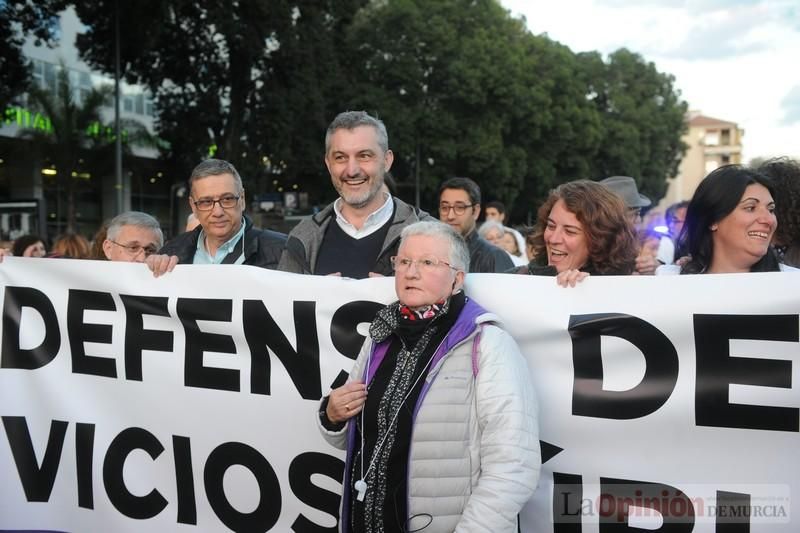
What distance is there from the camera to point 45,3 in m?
20.0

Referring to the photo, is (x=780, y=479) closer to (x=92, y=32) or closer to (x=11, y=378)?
(x=11, y=378)

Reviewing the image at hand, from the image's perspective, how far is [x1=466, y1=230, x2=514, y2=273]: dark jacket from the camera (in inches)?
173

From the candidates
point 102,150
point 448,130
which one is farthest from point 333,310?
point 448,130

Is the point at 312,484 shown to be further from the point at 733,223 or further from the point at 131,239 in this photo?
the point at 733,223

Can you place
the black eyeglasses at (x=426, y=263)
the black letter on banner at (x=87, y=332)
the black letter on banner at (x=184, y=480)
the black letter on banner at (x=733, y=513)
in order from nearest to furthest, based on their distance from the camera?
1. the black eyeglasses at (x=426, y=263)
2. the black letter on banner at (x=733, y=513)
3. the black letter on banner at (x=184, y=480)
4. the black letter on banner at (x=87, y=332)

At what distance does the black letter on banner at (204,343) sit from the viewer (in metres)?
3.29

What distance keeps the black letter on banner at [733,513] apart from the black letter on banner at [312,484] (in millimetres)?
1382

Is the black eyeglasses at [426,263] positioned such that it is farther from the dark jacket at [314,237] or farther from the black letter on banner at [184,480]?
the black letter on banner at [184,480]

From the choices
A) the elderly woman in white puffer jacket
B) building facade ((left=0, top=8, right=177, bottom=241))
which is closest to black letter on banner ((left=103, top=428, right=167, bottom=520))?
the elderly woman in white puffer jacket

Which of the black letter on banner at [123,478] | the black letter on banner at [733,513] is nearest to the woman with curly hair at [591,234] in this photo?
the black letter on banner at [733,513]

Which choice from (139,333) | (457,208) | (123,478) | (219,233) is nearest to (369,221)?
(219,233)

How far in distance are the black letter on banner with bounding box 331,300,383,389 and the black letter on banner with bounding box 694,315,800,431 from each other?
124 centimetres

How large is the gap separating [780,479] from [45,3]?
21.6m

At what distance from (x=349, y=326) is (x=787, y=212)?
1.92 m
